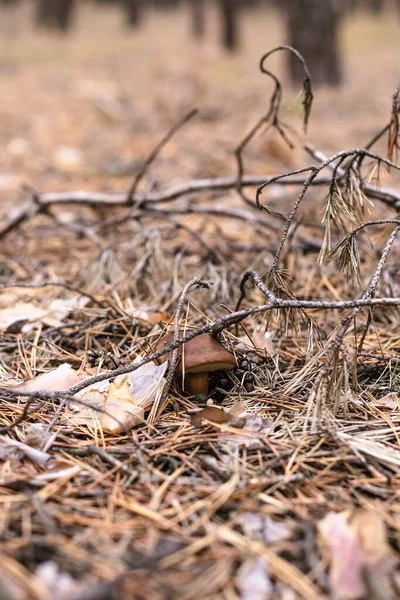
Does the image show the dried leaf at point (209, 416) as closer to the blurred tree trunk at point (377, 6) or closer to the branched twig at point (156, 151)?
the branched twig at point (156, 151)

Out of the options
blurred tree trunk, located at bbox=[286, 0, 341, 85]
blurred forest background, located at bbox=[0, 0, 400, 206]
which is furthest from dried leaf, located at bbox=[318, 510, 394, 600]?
blurred tree trunk, located at bbox=[286, 0, 341, 85]

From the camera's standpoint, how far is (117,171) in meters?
4.12

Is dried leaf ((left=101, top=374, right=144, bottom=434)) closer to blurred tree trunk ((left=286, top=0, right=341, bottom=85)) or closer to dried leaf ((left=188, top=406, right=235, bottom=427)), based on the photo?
dried leaf ((left=188, top=406, right=235, bottom=427))

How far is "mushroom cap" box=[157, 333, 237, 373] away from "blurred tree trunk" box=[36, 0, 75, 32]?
812 inches

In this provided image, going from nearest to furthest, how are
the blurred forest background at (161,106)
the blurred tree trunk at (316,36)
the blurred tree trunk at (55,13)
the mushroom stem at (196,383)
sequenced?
the mushroom stem at (196,383), the blurred forest background at (161,106), the blurred tree trunk at (316,36), the blurred tree trunk at (55,13)

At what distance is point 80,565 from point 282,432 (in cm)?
55

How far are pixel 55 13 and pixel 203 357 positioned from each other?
70.8 ft

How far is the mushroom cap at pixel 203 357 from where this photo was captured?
51.7 inches

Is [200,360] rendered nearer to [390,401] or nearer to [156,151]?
[390,401]

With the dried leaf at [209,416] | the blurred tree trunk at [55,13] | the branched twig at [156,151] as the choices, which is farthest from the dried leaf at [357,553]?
the blurred tree trunk at [55,13]

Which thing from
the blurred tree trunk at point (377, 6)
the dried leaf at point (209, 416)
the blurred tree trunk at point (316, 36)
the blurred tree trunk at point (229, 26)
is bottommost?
the dried leaf at point (209, 416)

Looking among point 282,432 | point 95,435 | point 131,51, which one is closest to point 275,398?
point 282,432

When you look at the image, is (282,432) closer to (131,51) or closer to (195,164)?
(195,164)

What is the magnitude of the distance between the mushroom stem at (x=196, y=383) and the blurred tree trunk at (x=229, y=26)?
15.2 meters
